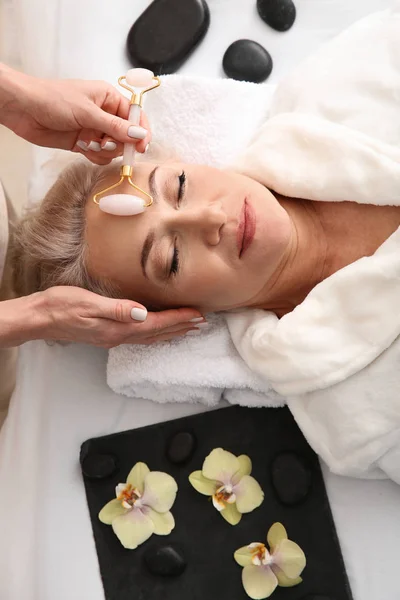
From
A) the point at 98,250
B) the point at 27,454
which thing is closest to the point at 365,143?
the point at 98,250

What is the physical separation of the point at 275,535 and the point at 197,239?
65 centimetres

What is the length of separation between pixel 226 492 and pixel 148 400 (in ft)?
0.92

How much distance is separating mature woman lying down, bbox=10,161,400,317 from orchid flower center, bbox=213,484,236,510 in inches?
15.5

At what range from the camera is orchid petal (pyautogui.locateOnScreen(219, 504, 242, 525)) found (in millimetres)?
1311

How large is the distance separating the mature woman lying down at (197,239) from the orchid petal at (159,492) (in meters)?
0.39

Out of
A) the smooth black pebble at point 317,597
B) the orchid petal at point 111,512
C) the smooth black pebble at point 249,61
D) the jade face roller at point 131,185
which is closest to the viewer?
the jade face roller at point 131,185

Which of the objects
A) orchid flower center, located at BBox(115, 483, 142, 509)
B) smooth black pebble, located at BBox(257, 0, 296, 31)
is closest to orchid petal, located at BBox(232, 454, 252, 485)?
orchid flower center, located at BBox(115, 483, 142, 509)

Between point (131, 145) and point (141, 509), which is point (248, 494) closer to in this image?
point (141, 509)

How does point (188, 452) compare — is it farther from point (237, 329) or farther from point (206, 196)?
point (206, 196)

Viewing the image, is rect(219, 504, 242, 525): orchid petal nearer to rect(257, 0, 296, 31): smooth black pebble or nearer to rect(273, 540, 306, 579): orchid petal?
rect(273, 540, 306, 579): orchid petal

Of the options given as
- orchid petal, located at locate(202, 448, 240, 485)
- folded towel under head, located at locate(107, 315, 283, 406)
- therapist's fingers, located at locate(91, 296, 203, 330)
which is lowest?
orchid petal, located at locate(202, 448, 240, 485)

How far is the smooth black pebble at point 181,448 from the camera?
1349mm

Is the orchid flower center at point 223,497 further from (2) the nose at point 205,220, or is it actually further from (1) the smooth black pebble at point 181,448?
(2) the nose at point 205,220

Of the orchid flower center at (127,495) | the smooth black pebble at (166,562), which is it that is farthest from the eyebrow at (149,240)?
the smooth black pebble at (166,562)
